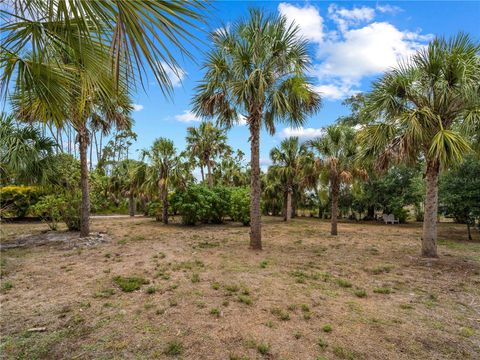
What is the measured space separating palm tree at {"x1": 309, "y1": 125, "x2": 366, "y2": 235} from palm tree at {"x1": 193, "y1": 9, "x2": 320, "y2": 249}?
341cm

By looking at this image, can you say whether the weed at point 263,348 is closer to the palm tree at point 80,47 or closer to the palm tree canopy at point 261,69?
the palm tree at point 80,47

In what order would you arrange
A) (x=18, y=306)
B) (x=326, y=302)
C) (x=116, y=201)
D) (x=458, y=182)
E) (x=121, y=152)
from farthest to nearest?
1. (x=121, y=152)
2. (x=116, y=201)
3. (x=458, y=182)
4. (x=326, y=302)
5. (x=18, y=306)

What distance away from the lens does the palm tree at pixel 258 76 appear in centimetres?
748

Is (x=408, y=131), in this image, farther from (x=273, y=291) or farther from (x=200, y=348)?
(x=200, y=348)

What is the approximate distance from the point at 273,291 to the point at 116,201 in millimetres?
24791

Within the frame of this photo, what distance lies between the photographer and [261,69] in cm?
755

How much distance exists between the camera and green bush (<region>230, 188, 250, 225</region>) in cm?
1585

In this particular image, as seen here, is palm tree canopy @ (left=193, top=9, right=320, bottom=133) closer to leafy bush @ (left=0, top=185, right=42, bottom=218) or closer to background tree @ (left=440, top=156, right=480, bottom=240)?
background tree @ (left=440, top=156, right=480, bottom=240)

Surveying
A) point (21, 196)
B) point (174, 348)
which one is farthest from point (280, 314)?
point (21, 196)

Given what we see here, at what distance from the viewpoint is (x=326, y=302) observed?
4141 mm

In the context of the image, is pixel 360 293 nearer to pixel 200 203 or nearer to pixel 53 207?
pixel 200 203

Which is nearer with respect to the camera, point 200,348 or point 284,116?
point 200,348

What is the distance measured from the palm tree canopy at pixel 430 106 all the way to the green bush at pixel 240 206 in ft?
31.1

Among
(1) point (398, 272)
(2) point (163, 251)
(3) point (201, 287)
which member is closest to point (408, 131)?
(1) point (398, 272)
